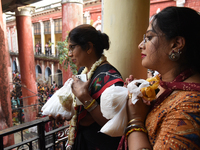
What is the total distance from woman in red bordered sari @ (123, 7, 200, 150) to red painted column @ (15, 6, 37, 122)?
8670 mm

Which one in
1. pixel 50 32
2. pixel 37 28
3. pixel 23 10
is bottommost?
pixel 23 10

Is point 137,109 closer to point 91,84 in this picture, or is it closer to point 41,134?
point 91,84

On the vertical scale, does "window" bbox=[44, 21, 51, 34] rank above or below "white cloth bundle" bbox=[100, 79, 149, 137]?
above

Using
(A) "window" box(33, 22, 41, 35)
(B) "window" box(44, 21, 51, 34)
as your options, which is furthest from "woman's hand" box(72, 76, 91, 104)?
(A) "window" box(33, 22, 41, 35)

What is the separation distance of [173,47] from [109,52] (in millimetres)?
1087

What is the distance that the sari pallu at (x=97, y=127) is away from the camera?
4.27 feet

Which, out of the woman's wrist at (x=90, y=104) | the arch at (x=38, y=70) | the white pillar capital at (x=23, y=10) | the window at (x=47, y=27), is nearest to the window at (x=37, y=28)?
the window at (x=47, y=27)

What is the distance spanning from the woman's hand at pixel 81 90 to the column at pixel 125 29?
29.0 inches

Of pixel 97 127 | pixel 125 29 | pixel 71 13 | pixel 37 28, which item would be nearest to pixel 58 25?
pixel 37 28

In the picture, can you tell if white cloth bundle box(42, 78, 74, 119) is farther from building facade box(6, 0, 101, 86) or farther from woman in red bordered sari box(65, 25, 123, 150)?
building facade box(6, 0, 101, 86)

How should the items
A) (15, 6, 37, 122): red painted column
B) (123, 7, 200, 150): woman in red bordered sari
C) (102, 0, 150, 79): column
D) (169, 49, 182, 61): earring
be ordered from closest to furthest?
1. (123, 7, 200, 150): woman in red bordered sari
2. (169, 49, 182, 61): earring
3. (102, 0, 150, 79): column
4. (15, 6, 37, 122): red painted column

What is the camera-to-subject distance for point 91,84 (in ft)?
4.53

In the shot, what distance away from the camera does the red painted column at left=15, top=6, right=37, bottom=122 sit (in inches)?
336

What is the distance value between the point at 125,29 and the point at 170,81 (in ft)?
3.41
